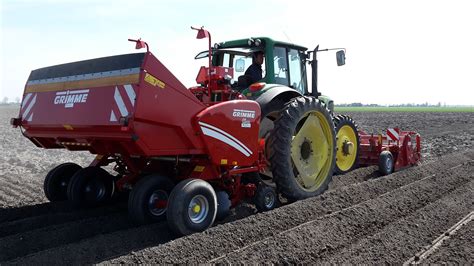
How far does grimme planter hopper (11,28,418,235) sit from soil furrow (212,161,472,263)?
760 mm

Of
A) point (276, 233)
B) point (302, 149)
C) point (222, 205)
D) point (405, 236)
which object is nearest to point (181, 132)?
point (222, 205)

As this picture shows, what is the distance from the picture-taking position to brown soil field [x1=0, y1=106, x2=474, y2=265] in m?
3.75

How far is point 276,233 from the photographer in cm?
444

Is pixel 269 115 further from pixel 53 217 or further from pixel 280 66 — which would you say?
pixel 53 217

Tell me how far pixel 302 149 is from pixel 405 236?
6.89ft

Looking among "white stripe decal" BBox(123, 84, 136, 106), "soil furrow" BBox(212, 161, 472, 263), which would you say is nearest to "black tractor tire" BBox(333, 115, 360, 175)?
"soil furrow" BBox(212, 161, 472, 263)

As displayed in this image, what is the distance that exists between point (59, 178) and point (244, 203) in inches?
99.7

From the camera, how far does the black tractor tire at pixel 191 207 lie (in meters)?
4.11

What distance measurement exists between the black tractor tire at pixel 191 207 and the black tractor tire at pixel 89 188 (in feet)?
6.11

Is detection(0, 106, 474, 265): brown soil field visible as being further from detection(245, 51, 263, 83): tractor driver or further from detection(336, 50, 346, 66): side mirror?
detection(336, 50, 346, 66): side mirror

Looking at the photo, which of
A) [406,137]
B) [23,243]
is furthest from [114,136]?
[406,137]

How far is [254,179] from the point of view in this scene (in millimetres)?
5594

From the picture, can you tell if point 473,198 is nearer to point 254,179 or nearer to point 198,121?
point 254,179

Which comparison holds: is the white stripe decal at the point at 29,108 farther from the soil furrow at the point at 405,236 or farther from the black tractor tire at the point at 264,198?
the soil furrow at the point at 405,236
